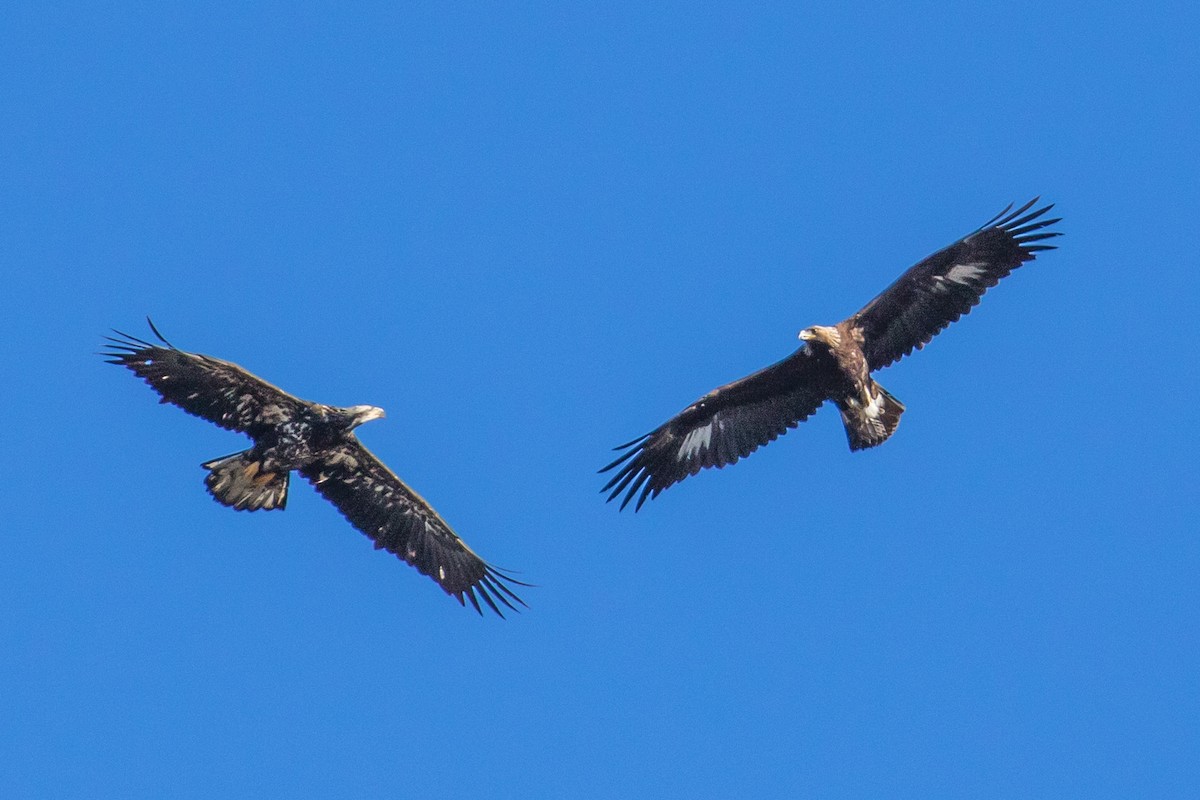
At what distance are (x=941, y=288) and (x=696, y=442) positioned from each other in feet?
9.80

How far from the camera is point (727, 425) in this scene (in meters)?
18.5

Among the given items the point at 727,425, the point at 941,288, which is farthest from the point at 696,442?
the point at 941,288

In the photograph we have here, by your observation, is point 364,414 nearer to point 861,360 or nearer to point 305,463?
point 305,463

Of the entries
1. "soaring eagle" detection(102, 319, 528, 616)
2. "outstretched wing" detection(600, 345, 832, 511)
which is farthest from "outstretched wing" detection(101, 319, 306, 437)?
"outstretched wing" detection(600, 345, 832, 511)

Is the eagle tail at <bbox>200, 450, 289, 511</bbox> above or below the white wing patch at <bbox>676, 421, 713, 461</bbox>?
below

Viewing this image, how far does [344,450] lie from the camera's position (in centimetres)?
1820

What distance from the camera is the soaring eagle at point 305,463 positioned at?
56.3 feet

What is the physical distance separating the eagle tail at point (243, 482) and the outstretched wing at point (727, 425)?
347 cm

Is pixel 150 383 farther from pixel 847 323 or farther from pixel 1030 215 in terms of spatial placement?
pixel 1030 215

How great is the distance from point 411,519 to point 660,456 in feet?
8.93

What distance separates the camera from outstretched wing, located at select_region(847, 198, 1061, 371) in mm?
17688

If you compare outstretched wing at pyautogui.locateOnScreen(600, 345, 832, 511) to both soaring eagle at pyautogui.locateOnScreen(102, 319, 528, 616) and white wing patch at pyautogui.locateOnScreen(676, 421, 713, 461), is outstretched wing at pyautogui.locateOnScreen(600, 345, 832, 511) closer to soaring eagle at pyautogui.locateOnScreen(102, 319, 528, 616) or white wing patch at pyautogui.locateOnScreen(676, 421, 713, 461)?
white wing patch at pyautogui.locateOnScreen(676, 421, 713, 461)

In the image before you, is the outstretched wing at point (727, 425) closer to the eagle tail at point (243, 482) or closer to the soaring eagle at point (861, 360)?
the soaring eagle at point (861, 360)

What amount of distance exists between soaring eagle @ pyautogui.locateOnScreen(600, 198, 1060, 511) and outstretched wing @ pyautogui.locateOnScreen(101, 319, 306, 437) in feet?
11.9
